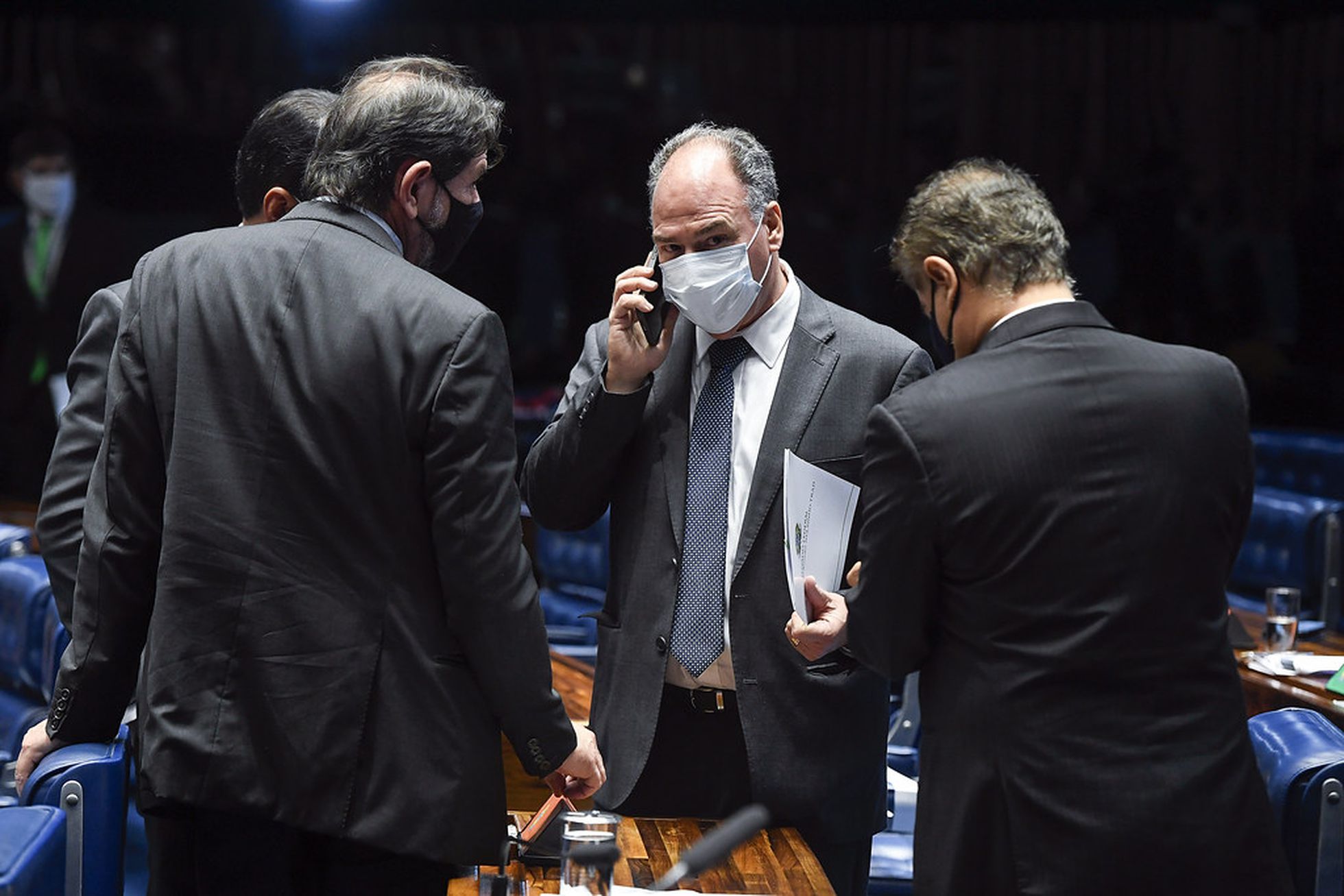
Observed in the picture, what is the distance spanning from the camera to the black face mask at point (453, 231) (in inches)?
77.1

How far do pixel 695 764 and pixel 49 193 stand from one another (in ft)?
20.4

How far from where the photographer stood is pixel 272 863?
1.80 meters

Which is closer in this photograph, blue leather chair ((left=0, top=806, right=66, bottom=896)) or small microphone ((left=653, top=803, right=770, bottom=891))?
small microphone ((left=653, top=803, right=770, bottom=891))

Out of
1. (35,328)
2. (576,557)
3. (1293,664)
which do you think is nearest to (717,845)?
(1293,664)

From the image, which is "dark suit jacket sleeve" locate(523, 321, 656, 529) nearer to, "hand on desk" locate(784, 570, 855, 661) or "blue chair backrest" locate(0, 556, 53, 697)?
"hand on desk" locate(784, 570, 855, 661)

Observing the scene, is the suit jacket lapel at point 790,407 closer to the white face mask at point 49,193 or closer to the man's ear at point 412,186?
the man's ear at point 412,186

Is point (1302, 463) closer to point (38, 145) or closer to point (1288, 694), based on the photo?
point (1288, 694)

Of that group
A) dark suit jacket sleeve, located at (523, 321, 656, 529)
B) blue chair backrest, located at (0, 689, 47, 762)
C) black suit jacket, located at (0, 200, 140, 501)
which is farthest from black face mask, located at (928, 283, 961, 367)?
black suit jacket, located at (0, 200, 140, 501)

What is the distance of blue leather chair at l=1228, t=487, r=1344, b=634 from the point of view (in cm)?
495

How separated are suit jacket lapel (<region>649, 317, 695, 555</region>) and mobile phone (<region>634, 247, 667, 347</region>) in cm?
6

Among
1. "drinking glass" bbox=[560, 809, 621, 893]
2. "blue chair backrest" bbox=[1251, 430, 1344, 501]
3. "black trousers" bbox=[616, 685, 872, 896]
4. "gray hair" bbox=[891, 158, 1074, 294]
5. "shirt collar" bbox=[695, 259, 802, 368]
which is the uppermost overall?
"gray hair" bbox=[891, 158, 1074, 294]

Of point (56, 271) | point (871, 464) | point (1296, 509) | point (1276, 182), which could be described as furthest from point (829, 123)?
point (871, 464)

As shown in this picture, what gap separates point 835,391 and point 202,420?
0.91 m

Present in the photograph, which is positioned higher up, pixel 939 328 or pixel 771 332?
pixel 939 328
